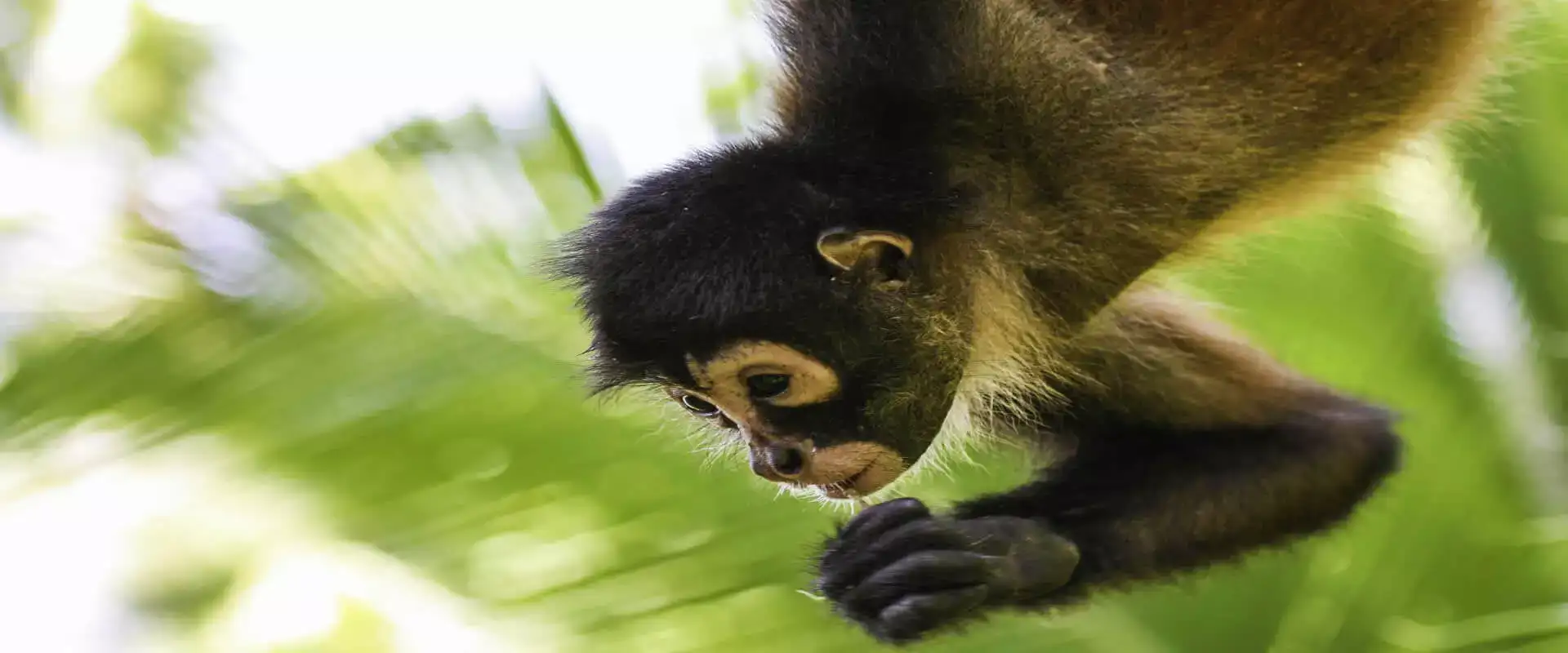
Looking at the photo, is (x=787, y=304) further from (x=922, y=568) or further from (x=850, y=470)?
(x=922, y=568)

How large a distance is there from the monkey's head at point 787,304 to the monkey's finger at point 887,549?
0.21ft

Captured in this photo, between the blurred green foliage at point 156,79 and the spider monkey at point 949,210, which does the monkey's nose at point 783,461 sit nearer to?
the spider monkey at point 949,210

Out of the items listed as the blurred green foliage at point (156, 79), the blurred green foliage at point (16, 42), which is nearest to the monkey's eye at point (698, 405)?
the blurred green foliage at point (156, 79)

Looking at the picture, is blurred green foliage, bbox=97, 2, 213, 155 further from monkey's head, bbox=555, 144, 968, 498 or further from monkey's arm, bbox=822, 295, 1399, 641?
monkey's arm, bbox=822, 295, 1399, 641

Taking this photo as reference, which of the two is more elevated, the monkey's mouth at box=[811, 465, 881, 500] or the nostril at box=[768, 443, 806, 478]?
the nostril at box=[768, 443, 806, 478]

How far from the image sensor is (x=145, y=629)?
169cm

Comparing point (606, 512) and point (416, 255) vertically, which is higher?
point (416, 255)

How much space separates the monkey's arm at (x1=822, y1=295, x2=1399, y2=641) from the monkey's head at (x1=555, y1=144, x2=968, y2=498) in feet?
0.87

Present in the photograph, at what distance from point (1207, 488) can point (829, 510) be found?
49cm

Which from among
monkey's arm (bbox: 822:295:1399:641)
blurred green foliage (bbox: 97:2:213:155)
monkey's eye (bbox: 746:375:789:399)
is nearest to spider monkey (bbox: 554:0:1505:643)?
monkey's eye (bbox: 746:375:789:399)

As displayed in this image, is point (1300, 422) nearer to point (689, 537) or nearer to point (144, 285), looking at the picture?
point (689, 537)

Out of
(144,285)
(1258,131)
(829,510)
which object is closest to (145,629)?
(144,285)

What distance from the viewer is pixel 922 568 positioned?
124 cm

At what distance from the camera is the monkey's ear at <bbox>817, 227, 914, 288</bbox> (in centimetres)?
109
